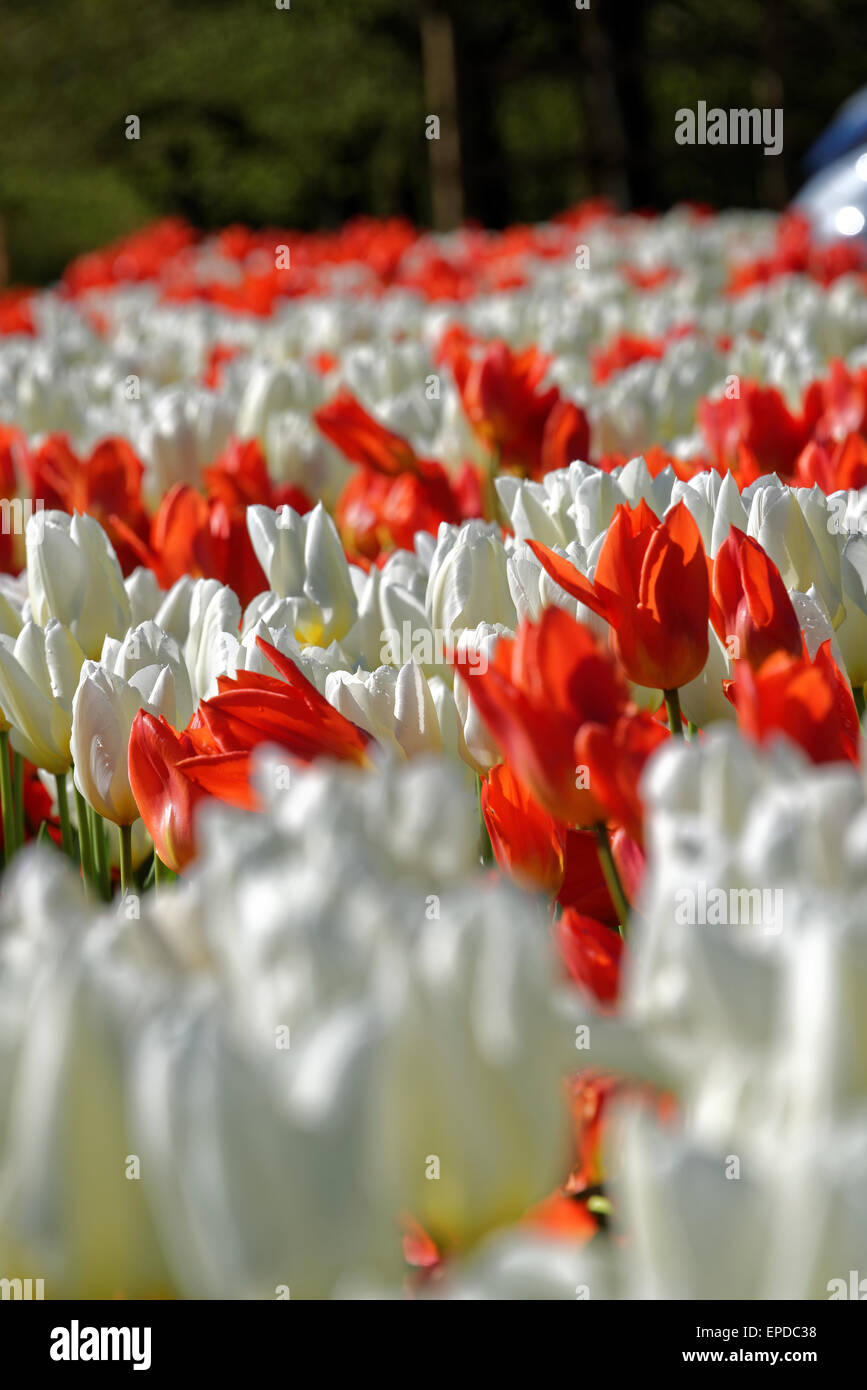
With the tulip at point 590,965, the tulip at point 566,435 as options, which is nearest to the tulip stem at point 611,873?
the tulip at point 590,965

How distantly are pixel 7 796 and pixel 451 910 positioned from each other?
107 centimetres

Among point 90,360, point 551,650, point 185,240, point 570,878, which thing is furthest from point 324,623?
point 185,240

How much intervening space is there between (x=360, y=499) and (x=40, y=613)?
0.83m

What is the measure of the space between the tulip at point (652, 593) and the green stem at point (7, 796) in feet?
2.14

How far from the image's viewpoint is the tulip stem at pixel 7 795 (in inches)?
63.8

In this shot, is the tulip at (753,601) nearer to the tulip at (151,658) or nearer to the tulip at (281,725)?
the tulip at (281,725)

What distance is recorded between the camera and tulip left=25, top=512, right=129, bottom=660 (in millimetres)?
1616

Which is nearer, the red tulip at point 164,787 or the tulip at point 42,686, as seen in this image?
the red tulip at point 164,787

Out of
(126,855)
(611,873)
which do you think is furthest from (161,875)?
(611,873)

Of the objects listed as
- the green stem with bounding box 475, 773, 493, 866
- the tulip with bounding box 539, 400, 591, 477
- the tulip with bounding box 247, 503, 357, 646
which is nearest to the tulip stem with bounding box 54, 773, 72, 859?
the tulip with bounding box 247, 503, 357, 646

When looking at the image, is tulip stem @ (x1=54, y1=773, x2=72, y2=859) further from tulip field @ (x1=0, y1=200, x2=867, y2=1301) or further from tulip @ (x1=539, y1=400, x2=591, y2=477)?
tulip @ (x1=539, y1=400, x2=591, y2=477)

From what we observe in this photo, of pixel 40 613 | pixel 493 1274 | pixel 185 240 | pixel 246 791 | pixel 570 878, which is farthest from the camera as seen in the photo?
pixel 185 240

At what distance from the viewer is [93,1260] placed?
2.18 ft
